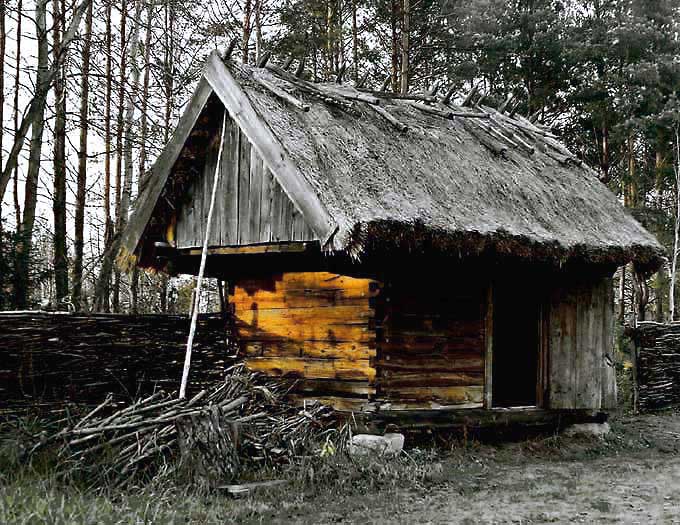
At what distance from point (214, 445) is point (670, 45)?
2143 centimetres

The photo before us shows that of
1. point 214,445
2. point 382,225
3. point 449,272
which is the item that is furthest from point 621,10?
point 214,445

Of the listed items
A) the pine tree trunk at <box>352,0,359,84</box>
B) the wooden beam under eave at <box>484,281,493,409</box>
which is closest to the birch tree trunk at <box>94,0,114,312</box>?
the pine tree trunk at <box>352,0,359,84</box>

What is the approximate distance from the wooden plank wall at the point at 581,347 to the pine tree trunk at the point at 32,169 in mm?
7216

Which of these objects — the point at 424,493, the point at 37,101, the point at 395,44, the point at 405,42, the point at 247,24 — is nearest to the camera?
the point at 424,493

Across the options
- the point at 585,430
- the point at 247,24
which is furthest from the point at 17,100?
the point at 585,430

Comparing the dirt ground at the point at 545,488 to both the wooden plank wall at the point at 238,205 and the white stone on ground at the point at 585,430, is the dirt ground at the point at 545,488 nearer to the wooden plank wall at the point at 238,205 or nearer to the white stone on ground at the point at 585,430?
the white stone on ground at the point at 585,430

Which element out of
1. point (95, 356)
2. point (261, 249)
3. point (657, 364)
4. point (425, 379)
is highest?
point (261, 249)

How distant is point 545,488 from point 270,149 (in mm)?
4198

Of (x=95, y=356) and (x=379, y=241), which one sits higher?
(x=379, y=241)

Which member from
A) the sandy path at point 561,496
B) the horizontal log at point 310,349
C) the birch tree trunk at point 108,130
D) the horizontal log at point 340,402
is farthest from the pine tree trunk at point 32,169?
the sandy path at point 561,496

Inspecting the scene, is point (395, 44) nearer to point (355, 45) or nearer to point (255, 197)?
point (355, 45)

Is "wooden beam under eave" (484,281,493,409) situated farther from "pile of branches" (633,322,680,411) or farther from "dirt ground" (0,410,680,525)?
"pile of branches" (633,322,680,411)

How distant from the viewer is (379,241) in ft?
26.5

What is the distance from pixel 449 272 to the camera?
973cm
